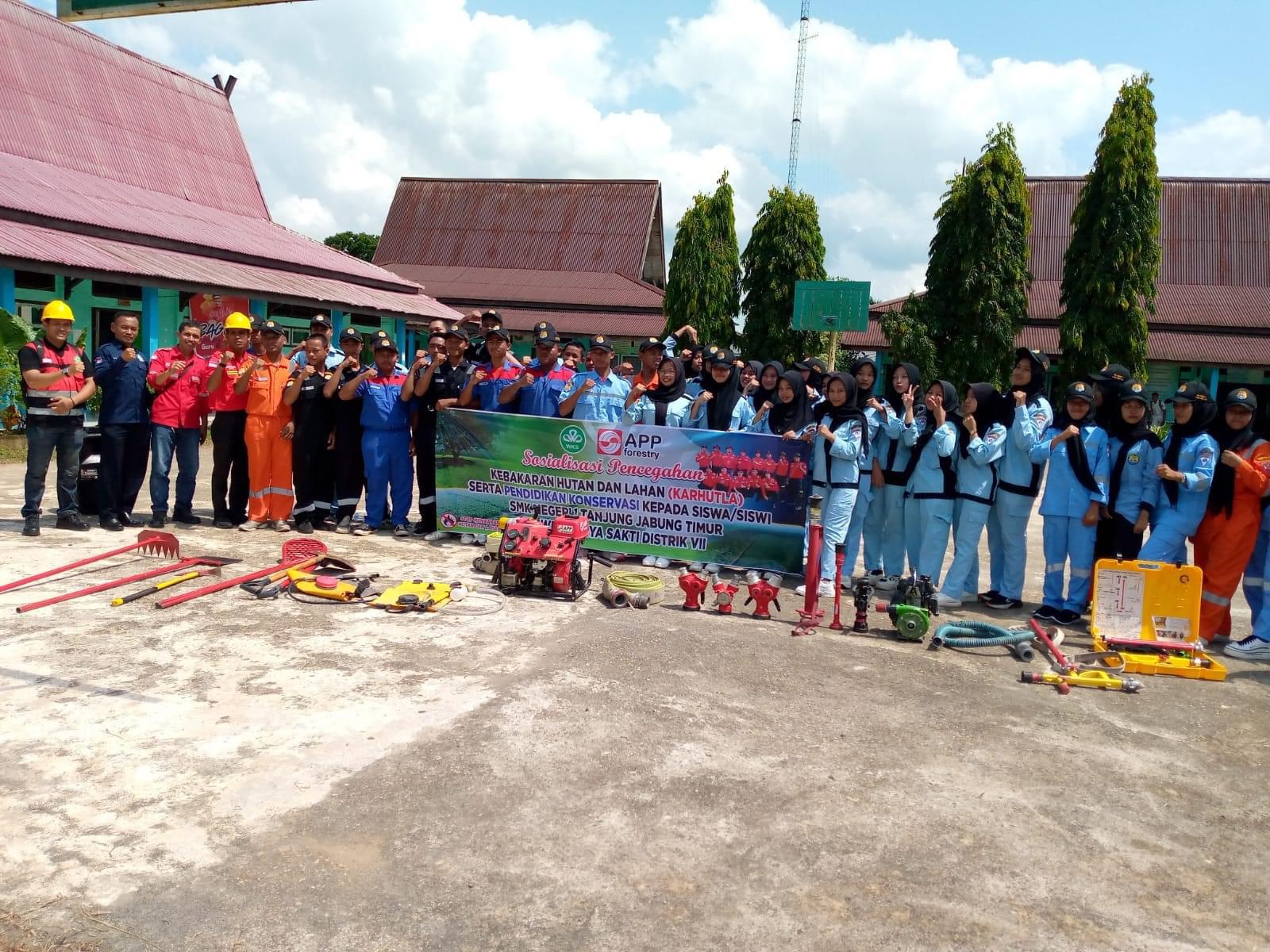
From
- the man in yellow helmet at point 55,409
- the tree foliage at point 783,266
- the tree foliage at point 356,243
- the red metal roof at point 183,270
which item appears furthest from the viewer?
the tree foliage at point 356,243

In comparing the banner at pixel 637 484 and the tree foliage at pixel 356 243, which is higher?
the tree foliage at pixel 356 243

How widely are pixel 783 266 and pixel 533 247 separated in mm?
11389

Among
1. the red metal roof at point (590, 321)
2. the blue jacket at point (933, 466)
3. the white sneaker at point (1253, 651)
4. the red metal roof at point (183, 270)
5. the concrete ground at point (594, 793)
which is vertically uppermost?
the red metal roof at point (590, 321)

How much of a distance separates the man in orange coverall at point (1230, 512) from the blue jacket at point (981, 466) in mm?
1399

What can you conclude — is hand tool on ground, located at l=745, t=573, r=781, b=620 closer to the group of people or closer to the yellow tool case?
the group of people

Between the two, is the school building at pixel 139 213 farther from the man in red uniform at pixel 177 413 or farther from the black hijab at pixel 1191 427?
the black hijab at pixel 1191 427

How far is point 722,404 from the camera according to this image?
27.2ft

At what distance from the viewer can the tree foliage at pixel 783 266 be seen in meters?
26.5

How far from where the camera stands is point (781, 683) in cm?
522

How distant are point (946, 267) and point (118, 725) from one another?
21.4 metres

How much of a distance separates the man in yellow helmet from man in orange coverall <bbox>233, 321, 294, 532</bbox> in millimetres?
1311

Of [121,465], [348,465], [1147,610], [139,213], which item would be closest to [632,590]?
[1147,610]

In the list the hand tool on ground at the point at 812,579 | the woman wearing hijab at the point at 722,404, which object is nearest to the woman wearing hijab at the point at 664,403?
the woman wearing hijab at the point at 722,404

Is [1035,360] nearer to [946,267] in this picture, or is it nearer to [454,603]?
[454,603]
